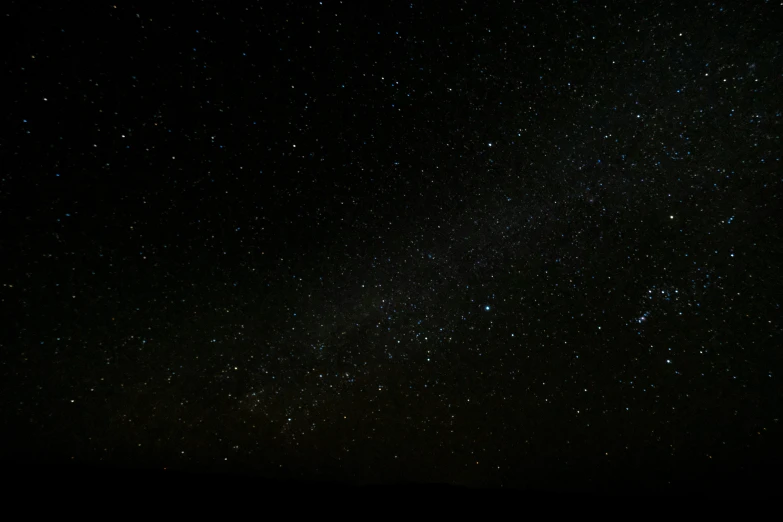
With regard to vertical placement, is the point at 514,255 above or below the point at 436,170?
below

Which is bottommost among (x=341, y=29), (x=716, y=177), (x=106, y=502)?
(x=106, y=502)

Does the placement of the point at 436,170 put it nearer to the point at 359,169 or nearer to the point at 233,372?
the point at 359,169

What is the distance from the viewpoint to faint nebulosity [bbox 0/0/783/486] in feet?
2.65

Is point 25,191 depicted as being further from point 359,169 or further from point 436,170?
point 436,170

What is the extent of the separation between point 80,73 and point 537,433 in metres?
1.14

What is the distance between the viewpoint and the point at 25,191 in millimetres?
806

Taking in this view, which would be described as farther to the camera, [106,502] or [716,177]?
[716,177]

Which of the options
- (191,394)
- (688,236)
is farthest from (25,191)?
(688,236)

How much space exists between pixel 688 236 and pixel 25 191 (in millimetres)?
1300

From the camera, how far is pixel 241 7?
0.80 metres

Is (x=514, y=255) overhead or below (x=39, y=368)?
overhead

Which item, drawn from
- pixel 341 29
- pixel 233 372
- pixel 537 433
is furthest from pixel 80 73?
pixel 537 433

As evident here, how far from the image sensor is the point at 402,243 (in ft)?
2.84

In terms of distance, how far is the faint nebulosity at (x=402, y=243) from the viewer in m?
0.81
